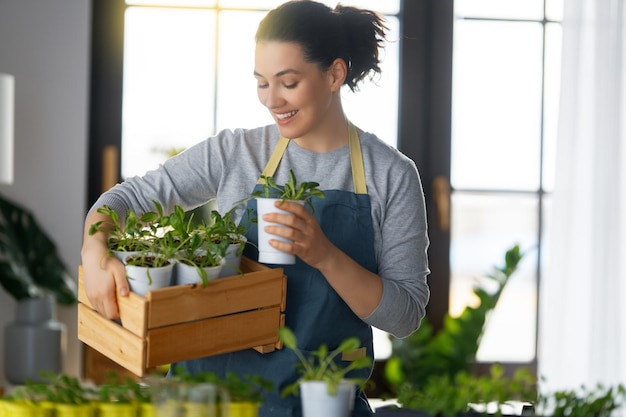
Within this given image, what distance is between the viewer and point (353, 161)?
1.65 m

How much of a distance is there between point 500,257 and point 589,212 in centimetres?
43

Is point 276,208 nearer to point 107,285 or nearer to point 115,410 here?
point 107,285

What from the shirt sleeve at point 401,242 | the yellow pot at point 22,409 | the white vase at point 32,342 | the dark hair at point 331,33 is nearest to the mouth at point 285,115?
the dark hair at point 331,33

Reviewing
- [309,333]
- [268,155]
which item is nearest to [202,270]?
[309,333]

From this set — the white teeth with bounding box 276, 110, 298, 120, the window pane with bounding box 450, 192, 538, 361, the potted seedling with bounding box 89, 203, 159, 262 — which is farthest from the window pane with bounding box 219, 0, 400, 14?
the potted seedling with bounding box 89, 203, 159, 262

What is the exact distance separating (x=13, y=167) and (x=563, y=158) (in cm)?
232

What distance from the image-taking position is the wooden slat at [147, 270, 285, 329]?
1258mm

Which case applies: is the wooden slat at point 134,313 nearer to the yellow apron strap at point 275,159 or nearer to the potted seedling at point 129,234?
the potted seedling at point 129,234

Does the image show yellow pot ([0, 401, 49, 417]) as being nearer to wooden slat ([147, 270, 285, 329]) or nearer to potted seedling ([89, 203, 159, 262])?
wooden slat ([147, 270, 285, 329])

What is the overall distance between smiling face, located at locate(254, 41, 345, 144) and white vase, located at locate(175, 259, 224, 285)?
1.11 ft

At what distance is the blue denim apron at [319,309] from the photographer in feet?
5.11

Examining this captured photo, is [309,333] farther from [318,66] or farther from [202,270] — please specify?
[318,66]

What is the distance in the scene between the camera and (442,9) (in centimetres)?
386

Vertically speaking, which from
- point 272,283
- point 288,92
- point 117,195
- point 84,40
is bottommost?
point 272,283
